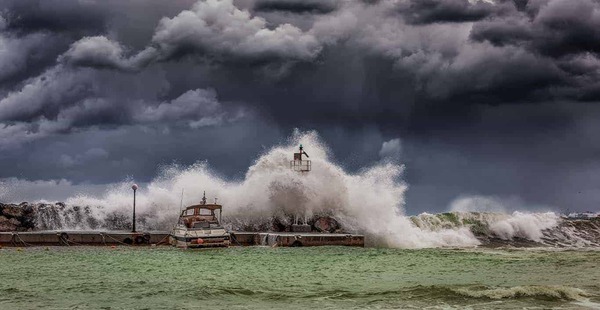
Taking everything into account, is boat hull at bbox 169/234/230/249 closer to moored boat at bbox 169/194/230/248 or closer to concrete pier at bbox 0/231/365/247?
moored boat at bbox 169/194/230/248

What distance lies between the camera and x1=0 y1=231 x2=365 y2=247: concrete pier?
49531 millimetres

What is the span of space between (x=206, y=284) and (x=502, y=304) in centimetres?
1055

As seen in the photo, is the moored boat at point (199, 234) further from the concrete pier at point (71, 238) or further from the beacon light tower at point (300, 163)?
the beacon light tower at point (300, 163)

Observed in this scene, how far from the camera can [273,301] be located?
71.3 ft

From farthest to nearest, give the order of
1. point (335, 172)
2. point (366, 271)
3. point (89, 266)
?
point (335, 172)
point (89, 266)
point (366, 271)

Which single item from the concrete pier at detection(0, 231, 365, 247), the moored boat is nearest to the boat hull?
the moored boat

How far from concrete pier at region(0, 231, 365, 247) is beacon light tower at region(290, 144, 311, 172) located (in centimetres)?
1204

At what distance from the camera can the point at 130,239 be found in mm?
51250

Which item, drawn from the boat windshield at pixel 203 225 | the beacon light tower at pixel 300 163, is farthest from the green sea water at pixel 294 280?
the beacon light tower at pixel 300 163

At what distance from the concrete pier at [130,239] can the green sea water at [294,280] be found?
544cm

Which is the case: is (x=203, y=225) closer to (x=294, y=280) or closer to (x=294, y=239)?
(x=294, y=239)

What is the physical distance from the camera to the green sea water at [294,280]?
20953 mm

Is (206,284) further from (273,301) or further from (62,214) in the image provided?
(62,214)

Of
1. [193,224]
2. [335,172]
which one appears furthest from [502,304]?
[335,172]
